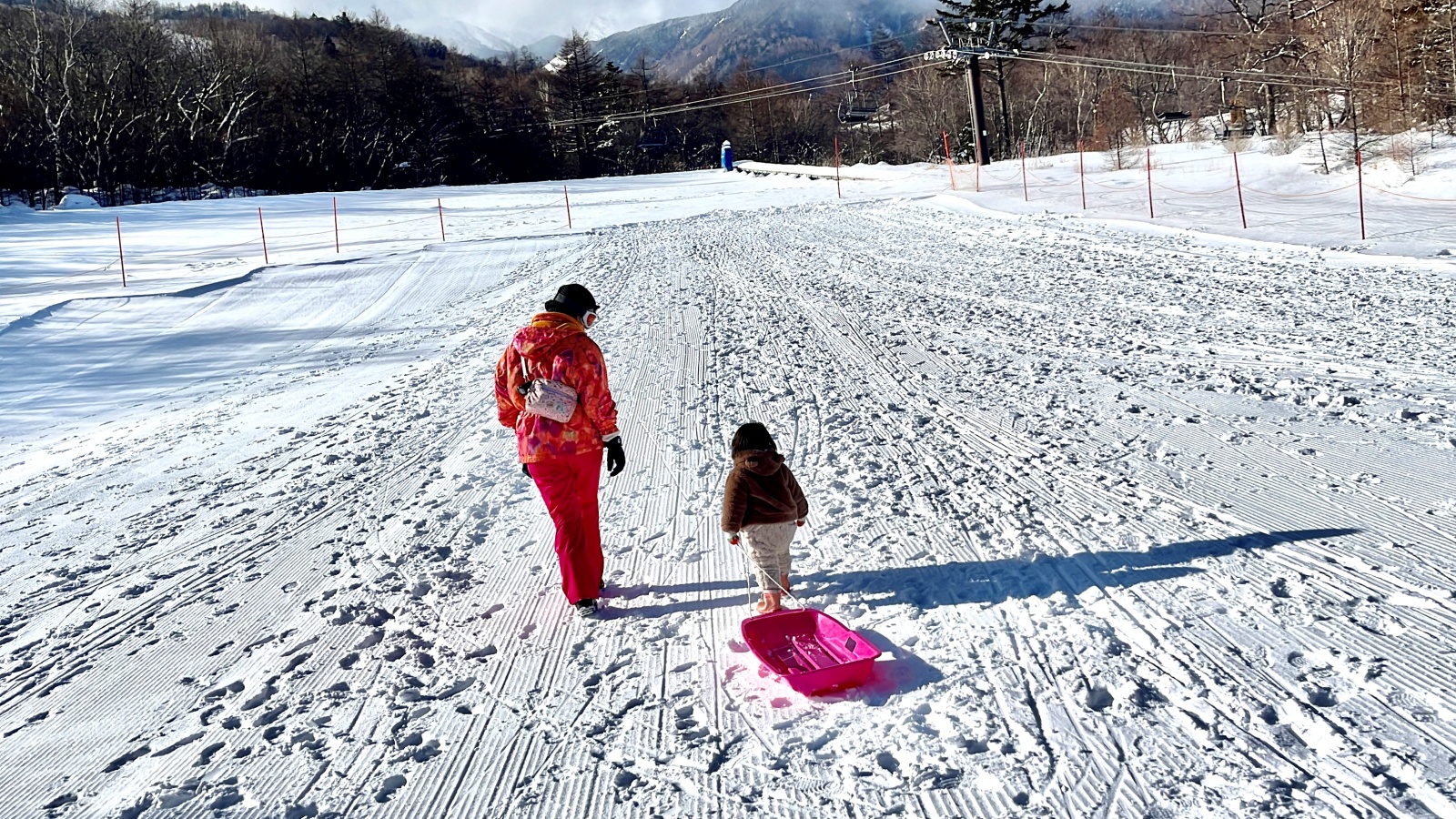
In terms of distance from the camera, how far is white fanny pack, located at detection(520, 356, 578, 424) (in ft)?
15.0

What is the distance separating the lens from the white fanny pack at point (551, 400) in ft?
15.0

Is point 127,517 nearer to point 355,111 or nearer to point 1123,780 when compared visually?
point 1123,780

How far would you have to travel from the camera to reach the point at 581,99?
76.0 metres

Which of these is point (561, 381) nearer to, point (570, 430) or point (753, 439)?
point (570, 430)

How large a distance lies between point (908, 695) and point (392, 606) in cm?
281

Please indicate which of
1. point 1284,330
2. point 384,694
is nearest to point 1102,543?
point 384,694

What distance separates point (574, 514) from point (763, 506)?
99 cm

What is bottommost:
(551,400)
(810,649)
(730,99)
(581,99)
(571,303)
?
(810,649)

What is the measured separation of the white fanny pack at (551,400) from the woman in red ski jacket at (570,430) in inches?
1.2

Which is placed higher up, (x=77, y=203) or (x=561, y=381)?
(x=77, y=203)

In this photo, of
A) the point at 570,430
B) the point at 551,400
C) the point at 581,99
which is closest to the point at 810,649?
the point at 570,430

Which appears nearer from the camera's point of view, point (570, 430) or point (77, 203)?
point (570, 430)

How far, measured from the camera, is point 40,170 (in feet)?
149

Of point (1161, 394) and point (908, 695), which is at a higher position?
point (1161, 394)
